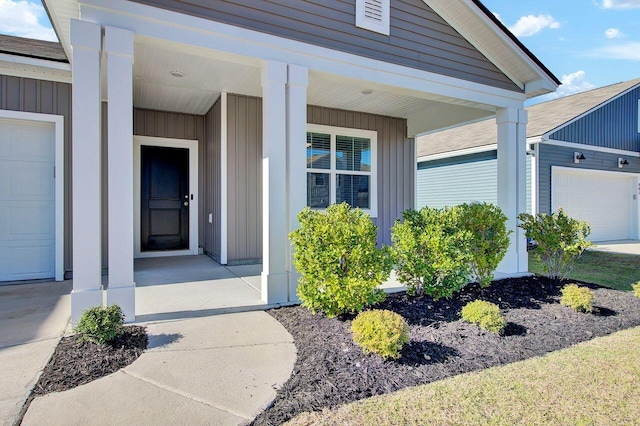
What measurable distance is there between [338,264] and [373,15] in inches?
133

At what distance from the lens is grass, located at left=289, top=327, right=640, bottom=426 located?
210 centimetres

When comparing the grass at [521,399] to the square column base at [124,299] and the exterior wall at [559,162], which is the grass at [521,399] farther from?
the exterior wall at [559,162]

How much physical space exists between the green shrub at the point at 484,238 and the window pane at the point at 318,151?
3173mm

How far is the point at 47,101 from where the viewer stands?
16.7 ft

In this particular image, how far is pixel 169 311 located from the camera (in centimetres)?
375

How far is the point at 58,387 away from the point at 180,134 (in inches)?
225

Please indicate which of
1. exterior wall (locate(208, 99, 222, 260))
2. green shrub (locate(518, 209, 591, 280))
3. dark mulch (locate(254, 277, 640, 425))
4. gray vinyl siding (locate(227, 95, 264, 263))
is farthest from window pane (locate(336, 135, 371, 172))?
dark mulch (locate(254, 277, 640, 425))

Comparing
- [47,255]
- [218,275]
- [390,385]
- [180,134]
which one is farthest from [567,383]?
[180,134]

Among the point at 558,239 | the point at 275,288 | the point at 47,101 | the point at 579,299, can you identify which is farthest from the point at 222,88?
the point at 579,299

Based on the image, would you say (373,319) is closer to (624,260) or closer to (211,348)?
(211,348)

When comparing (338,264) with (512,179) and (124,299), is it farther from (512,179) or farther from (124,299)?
(512,179)

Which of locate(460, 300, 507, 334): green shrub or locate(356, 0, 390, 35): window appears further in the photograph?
locate(356, 0, 390, 35): window

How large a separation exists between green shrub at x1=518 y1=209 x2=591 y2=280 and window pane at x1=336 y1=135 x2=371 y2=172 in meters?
3.27

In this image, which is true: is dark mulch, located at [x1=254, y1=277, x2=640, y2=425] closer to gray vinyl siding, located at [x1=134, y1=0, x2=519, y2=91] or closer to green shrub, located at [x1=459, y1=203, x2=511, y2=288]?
green shrub, located at [x1=459, y1=203, x2=511, y2=288]
